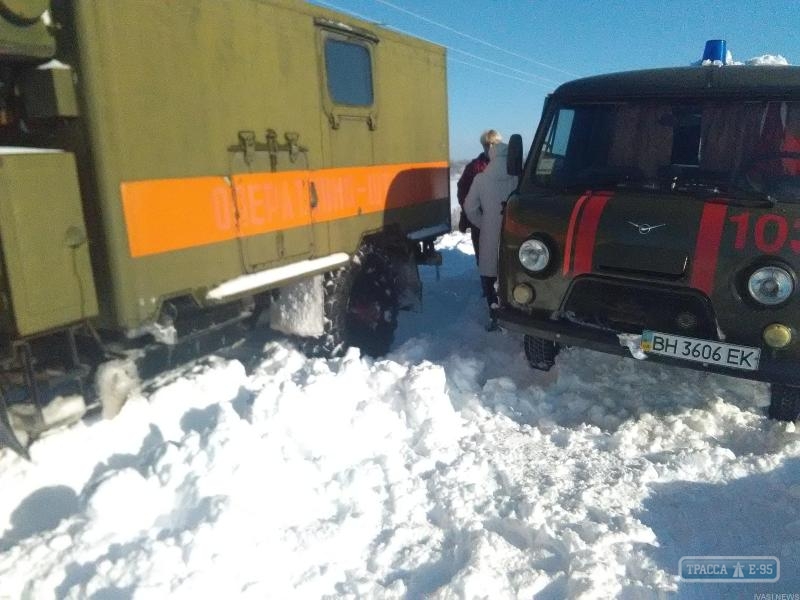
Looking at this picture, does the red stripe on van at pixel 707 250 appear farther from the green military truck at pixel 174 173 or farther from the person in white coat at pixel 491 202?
the green military truck at pixel 174 173

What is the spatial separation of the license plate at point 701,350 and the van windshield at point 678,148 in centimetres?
90

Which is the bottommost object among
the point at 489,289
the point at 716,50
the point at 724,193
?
the point at 489,289

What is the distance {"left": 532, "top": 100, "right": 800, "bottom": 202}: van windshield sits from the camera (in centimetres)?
378

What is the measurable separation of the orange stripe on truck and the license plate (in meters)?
2.50

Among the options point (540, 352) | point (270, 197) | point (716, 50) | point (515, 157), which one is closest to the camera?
point (270, 197)

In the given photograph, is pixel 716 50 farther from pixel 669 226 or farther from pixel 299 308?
pixel 299 308

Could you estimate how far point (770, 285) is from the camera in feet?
11.3

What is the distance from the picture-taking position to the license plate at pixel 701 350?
11.5 ft

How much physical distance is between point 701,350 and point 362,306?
2.90 m

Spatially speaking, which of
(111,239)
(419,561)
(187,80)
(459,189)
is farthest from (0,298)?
(459,189)

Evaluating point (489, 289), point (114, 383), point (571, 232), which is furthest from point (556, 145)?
point (114, 383)

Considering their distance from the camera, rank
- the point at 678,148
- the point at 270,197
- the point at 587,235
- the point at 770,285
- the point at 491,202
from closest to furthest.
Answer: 1. the point at 770,285
2. the point at 587,235
3. the point at 678,148
4. the point at 270,197
5. the point at 491,202

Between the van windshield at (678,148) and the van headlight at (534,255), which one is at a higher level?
the van windshield at (678,148)

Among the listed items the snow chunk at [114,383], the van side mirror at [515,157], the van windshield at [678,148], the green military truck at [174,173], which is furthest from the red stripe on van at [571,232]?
A: the snow chunk at [114,383]
